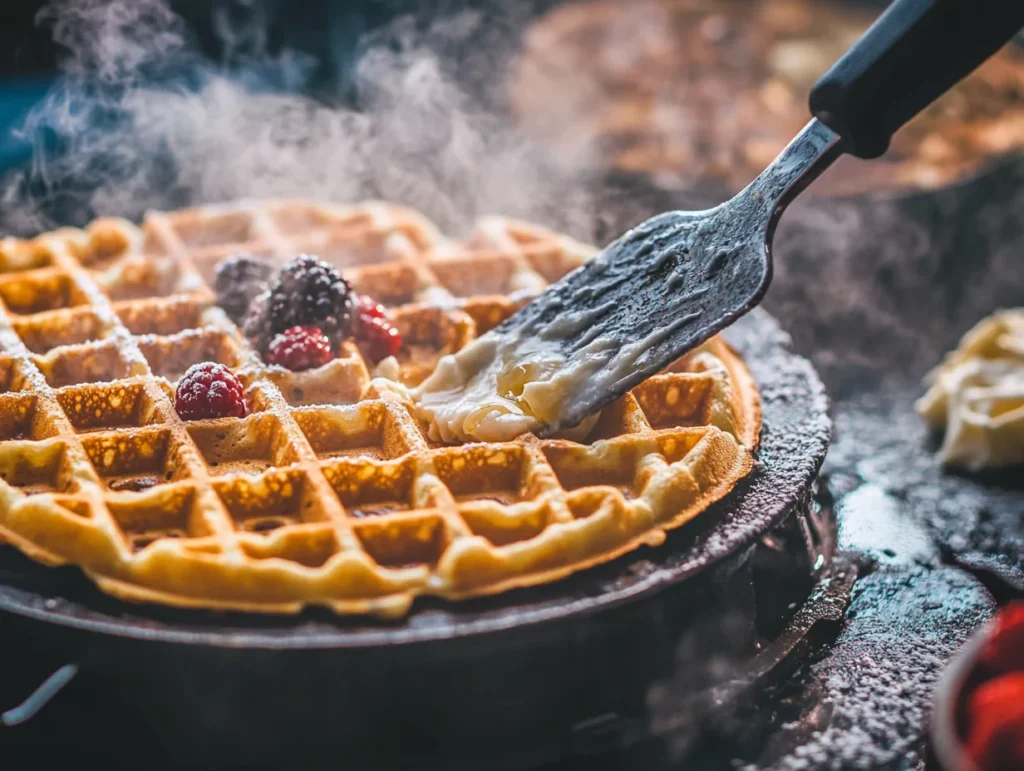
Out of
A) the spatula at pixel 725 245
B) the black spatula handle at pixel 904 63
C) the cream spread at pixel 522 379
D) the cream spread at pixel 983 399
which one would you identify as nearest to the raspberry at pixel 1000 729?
the spatula at pixel 725 245

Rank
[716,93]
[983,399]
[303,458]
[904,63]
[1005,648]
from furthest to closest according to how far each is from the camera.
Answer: [716,93] → [983,399] → [303,458] → [904,63] → [1005,648]

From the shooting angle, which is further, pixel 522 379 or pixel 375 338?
pixel 375 338

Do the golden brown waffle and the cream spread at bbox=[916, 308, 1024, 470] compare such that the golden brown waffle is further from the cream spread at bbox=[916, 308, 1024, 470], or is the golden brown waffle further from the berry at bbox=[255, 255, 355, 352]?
the berry at bbox=[255, 255, 355, 352]

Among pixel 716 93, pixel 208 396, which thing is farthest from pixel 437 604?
pixel 716 93

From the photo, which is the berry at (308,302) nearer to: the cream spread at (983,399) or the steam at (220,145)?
the steam at (220,145)

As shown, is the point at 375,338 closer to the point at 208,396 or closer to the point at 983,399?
the point at 208,396

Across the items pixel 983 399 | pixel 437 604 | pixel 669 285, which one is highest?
pixel 669 285

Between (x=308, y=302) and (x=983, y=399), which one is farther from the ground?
(x=308, y=302)

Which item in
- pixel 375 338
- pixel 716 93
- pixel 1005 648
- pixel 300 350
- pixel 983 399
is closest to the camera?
pixel 1005 648
